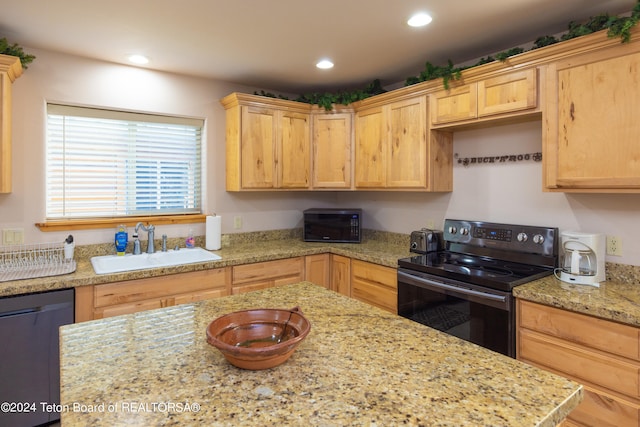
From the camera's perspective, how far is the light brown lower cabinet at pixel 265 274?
2795 millimetres

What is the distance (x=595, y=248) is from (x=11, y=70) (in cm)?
347

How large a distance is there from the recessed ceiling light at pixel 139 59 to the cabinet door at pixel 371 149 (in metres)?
1.74

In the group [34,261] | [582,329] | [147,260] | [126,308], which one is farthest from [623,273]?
[34,261]

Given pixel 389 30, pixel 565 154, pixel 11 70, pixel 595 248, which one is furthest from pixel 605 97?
pixel 11 70

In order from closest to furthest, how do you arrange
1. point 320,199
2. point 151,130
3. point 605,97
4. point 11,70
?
point 605,97, point 11,70, point 151,130, point 320,199

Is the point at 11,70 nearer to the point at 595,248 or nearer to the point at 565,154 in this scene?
the point at 565,154

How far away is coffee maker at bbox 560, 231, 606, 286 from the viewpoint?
2014mm

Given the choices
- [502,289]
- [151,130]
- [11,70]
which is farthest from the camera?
[151,130]

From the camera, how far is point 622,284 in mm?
2062

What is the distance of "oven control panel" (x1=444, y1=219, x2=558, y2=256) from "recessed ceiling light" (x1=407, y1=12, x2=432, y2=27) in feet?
4.61

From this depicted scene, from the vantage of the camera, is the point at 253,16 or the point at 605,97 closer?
the point at 605,97

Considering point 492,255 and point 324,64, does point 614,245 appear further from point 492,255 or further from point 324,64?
point 324,64

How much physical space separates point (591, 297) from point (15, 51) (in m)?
3.44

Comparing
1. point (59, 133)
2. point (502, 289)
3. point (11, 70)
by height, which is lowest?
point (502, 289)
